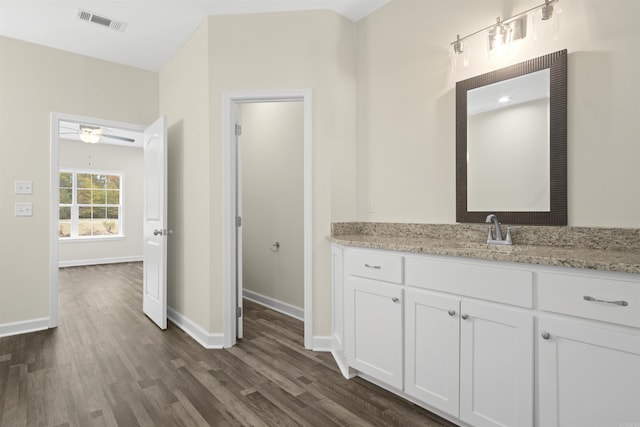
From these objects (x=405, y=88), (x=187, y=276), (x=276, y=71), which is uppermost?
(x=276, y=71)

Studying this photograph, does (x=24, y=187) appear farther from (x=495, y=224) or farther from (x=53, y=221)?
(x=495, y=224)

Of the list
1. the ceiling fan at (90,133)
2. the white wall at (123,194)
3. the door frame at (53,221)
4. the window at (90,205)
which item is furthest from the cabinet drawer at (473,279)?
the window at (90,205)

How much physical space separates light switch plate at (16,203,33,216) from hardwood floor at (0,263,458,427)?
44.3 inches

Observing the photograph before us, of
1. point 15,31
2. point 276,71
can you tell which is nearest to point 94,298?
point 15,31

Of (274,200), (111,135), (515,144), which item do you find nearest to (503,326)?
(515,144)

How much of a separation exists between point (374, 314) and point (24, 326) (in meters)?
3.34

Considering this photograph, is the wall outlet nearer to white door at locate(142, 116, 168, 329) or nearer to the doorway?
the doorway

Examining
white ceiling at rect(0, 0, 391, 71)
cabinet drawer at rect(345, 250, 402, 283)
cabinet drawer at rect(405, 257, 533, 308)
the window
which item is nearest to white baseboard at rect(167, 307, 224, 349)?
cabinet drawer at rect(345, 250, 402, 283)

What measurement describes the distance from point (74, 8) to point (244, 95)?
60.7 inches

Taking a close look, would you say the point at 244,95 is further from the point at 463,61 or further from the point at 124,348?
the point at 124,348

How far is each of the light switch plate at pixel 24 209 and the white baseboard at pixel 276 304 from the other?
7.67ft

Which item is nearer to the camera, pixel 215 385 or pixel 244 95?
pixel 215 385

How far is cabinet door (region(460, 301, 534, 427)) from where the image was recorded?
1434mm

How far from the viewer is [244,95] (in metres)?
2.80
